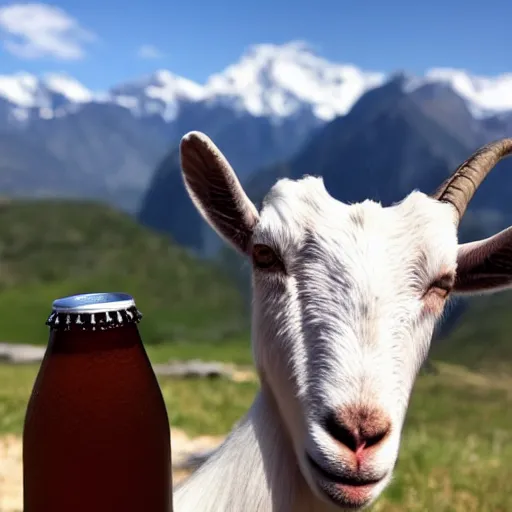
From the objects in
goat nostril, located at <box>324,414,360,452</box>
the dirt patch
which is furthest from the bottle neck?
the dirt patch

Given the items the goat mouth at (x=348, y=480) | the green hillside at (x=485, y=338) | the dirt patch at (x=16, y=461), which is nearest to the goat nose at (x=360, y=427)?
the goat mouth at (x=348, y=480)

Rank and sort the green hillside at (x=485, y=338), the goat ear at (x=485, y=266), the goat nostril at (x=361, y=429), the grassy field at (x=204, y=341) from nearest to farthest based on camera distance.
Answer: the goat nostril at (x=361, y=429) → the goat ear at (x=485, y=266) → the grassy field at (x=204, y=341) → the green hillside at (x=485, y=338)

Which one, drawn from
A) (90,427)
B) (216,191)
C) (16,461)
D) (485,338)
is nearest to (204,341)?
(485,338)

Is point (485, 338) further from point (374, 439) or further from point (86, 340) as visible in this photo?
point (86, 340)

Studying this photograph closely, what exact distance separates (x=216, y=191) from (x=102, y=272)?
62407 mm

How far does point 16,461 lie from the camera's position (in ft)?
26.6

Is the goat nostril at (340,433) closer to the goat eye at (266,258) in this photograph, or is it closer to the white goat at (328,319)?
the white goat at (328,319)

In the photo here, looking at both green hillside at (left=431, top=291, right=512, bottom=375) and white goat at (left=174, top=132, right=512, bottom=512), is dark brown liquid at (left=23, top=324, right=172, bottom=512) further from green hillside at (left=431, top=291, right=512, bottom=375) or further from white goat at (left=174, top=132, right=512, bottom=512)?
green hillside at (left=431, top=291, right=512, bottom=375)

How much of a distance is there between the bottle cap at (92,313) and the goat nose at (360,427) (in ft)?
2.92

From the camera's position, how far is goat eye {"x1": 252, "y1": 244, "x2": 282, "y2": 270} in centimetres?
288

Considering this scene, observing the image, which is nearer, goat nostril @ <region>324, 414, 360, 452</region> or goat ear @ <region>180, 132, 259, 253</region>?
goat nostril @ <region>324, 414, 360, 452</region>

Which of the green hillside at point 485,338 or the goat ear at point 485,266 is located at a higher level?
the green hillside at point 485,338

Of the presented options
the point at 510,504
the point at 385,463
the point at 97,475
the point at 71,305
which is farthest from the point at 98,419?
the point at 510,504

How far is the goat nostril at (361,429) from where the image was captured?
7.62ft
